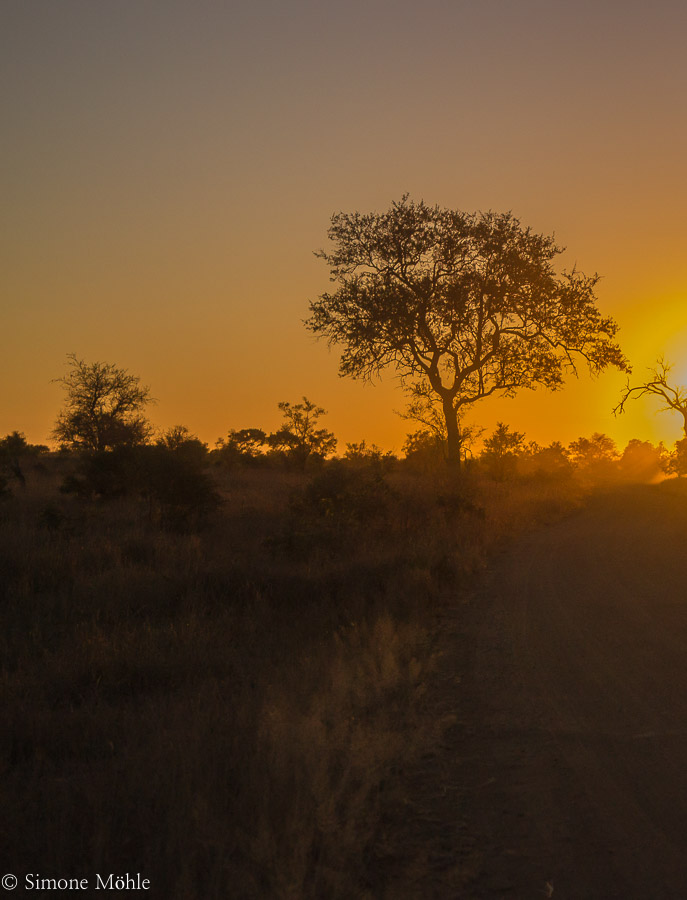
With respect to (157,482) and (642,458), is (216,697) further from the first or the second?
(642,458)

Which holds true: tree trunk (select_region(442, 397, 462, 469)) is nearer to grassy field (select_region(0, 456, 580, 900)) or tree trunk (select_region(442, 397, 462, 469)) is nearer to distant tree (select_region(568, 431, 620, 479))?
grassy field (select_region(0, 456, 580, 900))

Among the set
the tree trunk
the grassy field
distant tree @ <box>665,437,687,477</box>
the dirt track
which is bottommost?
the dirt track

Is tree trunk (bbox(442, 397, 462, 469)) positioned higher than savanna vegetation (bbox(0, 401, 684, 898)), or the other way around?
tree trunk (bbox(442, 397, 462, 469))

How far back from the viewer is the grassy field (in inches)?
152

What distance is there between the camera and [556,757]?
196 inches

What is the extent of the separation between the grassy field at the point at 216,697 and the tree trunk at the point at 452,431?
10624 mm

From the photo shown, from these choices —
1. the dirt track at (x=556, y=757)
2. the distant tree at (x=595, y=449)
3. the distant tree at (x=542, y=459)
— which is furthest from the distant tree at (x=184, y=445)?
the distant tree at (x=595, y=449)

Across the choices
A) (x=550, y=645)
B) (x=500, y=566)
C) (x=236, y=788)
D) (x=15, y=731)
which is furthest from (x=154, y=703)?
(x=500, y=566)

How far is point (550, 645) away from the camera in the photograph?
7930 millimetres

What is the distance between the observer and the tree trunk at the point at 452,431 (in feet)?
84.0

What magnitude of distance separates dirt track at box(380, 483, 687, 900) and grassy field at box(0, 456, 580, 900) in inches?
13.3

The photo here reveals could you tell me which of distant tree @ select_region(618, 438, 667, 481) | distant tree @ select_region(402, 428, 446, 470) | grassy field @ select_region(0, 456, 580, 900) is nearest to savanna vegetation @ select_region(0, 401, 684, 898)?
grassy field @ select_region(0, 456, 580, 900)

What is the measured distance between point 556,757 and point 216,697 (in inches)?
120

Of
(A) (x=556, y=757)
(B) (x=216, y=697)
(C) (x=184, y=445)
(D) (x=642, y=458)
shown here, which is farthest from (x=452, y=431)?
(D) (x=642, y=458)
